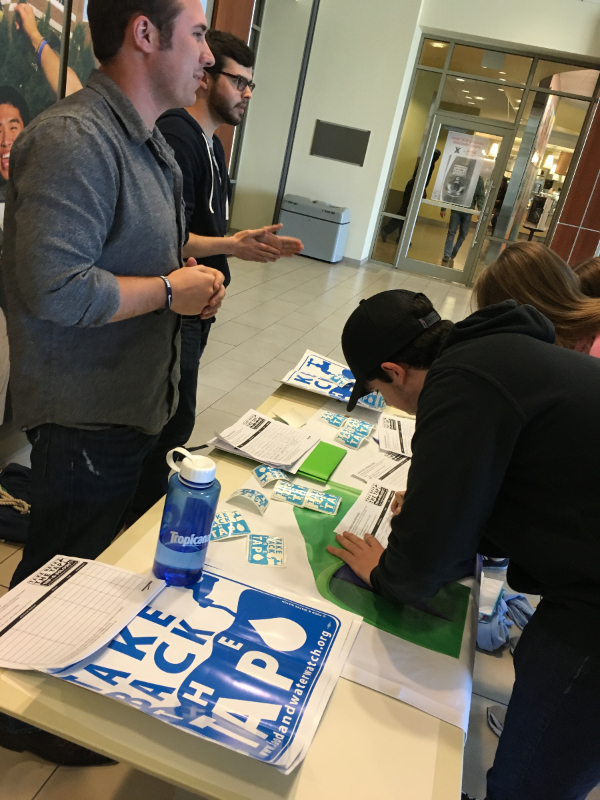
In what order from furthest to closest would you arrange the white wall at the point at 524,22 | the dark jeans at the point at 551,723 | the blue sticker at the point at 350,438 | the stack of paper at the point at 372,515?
the white wall at the point at 524,22 → the blue sticker at the point at 350,438 → the stack of paper at the point at 372,515 → the dark jeans at the point at 551,723

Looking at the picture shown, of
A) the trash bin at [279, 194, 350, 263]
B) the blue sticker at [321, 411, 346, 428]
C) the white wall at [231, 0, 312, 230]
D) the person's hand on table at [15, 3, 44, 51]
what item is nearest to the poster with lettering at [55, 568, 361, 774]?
the blue sticker at [321, 411, 346, 428]

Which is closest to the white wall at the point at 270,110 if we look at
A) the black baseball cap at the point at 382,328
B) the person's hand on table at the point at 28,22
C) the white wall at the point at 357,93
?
the white wall at the point at 357,93

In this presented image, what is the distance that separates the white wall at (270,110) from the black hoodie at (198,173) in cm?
723

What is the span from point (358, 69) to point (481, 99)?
6.11 feet

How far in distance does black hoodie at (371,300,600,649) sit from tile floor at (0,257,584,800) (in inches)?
25.1

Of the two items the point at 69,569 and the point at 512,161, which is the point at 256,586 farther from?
the point at 512,161

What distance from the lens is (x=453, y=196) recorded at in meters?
9.09

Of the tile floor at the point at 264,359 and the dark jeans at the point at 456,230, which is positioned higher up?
the dark jeans at the point at 456,230

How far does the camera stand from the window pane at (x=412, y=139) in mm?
8758

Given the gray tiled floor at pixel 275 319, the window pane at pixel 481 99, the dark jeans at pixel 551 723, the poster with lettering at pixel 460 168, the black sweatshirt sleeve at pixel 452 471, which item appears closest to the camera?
the black sweatshirt sleeve at pixel 452 471

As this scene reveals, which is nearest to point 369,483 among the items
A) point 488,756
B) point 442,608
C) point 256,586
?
point 442,608

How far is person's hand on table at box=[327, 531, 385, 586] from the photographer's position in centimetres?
116

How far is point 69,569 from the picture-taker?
100 centimetres

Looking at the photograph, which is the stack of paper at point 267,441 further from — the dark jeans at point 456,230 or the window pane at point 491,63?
the window pane at point 491,63
